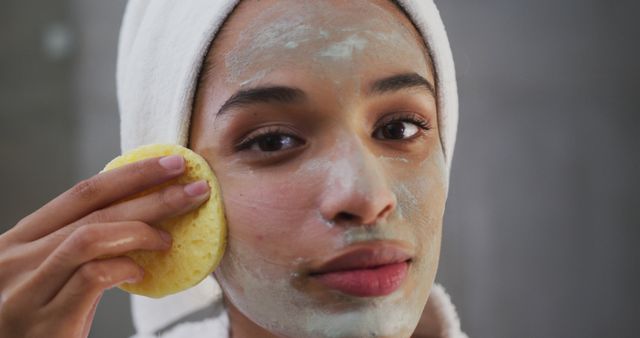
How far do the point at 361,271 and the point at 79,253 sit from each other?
32cm

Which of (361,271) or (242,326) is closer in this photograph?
(361,271)

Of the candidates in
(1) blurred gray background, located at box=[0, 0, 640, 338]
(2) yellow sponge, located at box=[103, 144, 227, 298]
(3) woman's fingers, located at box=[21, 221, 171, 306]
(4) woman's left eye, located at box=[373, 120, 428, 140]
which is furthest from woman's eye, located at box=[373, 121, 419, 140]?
(1) blurred gray background, located at box=[0, 0, 640, 338]

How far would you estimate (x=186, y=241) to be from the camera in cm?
79

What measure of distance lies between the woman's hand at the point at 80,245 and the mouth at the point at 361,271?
0.18m

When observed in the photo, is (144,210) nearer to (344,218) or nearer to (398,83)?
(344,218)

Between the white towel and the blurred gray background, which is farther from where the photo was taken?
the blurred gray background

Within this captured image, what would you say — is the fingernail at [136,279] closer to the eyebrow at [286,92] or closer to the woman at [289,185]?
the woman at [289,185]

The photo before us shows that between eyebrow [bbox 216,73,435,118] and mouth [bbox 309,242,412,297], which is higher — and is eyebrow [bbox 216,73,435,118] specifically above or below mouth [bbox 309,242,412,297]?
above

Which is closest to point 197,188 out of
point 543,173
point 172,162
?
point 172,162

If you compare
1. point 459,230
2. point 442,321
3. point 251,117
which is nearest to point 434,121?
point 251,117

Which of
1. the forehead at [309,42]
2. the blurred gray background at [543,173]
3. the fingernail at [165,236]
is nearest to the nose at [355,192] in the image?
the forehead at [309,42]

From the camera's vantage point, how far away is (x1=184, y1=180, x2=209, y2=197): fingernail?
0.77m

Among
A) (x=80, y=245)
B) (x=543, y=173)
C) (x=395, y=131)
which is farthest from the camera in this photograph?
(x=543, y=173)

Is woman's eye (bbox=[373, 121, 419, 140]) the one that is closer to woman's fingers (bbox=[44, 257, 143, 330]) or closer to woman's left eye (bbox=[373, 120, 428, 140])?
woman's left eye (bbox=[373, 120, 428, 140])
